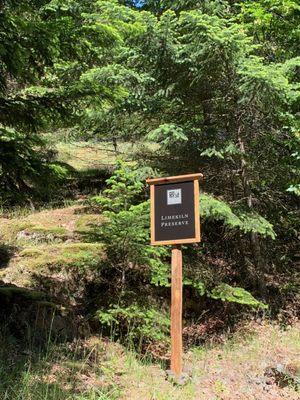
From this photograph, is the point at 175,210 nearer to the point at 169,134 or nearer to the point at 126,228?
the point at 126,228

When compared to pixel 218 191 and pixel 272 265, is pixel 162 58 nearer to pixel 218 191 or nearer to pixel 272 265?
pixel 218 191

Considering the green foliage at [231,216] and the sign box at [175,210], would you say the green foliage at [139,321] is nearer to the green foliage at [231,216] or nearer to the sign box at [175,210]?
the sign box at [175,210]

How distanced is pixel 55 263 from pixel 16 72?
4419 mm

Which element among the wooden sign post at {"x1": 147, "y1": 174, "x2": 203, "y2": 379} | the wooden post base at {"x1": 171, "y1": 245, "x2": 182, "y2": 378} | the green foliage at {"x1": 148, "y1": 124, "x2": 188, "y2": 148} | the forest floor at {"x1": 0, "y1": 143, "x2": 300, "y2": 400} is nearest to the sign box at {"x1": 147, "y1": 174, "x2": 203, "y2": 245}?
the wooden sign post at {"x1": 147, "y1": 174, "x2": 203, "y2": 379}

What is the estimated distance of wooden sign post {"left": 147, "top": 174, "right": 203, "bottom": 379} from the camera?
5.89 m

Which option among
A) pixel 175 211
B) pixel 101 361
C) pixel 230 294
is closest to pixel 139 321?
pixel 101 361

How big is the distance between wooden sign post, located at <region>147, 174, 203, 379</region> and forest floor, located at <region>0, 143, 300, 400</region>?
617 mm

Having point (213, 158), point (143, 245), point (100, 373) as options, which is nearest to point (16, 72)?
point (143, 245)

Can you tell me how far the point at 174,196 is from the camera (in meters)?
6.18

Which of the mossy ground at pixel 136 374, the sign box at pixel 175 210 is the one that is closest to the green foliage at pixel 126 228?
the sign box at pixel 175 210

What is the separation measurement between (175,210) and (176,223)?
0.19 metres

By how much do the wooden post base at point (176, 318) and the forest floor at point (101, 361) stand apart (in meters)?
0.25

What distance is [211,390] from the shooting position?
548 cm

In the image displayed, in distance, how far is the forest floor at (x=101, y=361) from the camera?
4.91 metres
